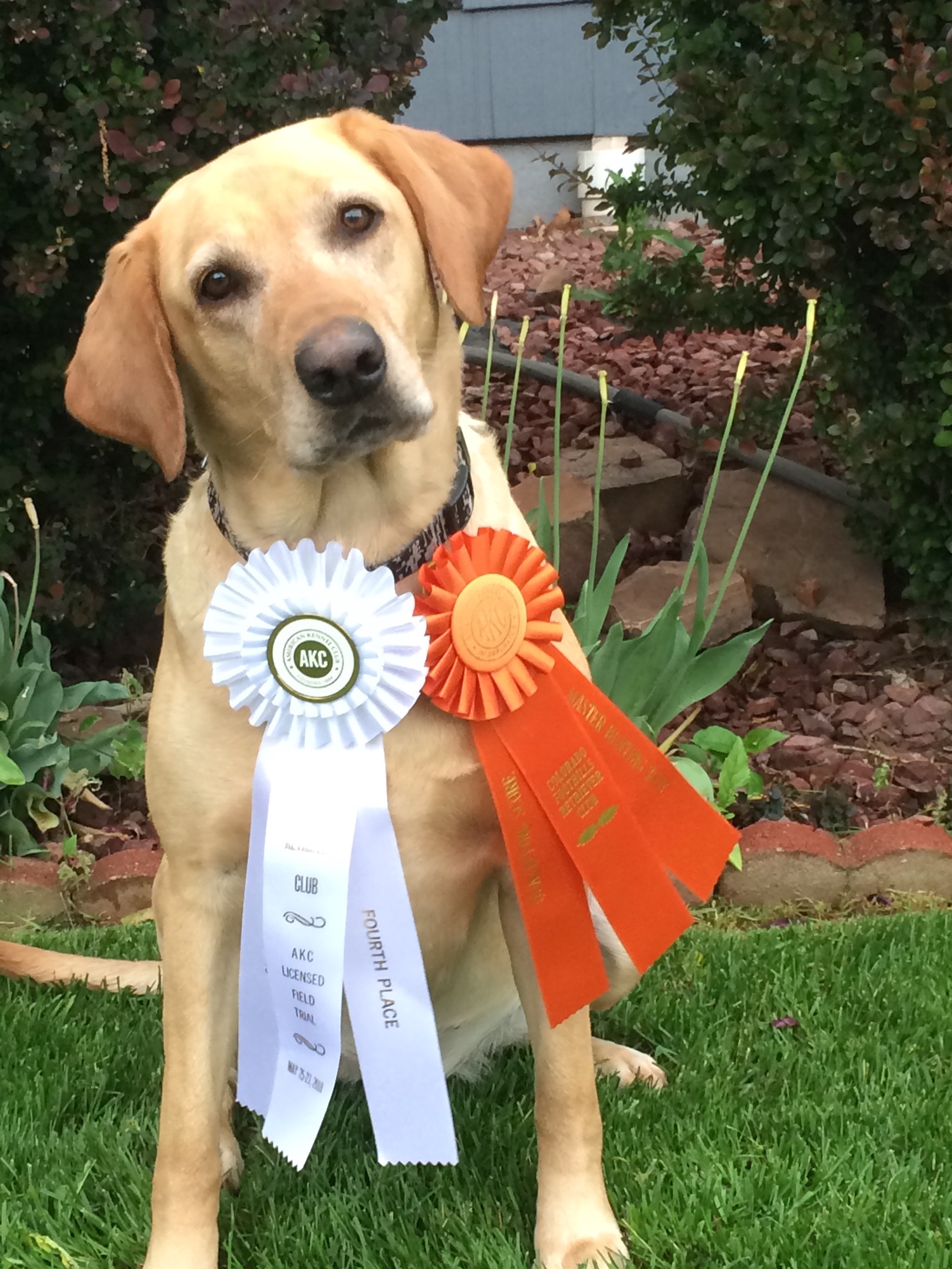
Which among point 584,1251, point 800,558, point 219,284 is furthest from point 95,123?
point 584,1251

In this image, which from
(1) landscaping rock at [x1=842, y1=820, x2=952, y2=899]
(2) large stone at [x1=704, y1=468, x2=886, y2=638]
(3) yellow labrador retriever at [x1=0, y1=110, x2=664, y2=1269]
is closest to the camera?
(3) yellow labrador retriever at [x1=0, y1=110, x2=664, y2=1269]

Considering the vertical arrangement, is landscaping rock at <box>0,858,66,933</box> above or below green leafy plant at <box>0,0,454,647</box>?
below

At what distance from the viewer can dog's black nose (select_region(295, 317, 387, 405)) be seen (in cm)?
164

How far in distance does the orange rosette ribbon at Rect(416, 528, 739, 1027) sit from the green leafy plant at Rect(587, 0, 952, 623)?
175cm

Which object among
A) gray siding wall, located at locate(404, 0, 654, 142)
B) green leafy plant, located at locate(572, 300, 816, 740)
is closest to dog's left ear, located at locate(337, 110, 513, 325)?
green leafy plant, located at locate(572, 300, 816, 740)

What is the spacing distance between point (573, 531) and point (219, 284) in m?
2.35

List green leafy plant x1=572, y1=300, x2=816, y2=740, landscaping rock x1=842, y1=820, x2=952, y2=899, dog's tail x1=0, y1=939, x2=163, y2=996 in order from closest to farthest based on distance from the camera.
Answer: dog's tail x1=0, y1=939, x2=163, y2=996, landscaping rock x1=842, y1=820, x2=952, y2=899, green leafy plant x1=572, y1=300, x2=816, y2=740

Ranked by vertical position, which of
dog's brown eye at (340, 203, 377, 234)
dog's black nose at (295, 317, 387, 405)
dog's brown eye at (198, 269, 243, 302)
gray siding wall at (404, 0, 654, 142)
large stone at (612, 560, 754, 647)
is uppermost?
dog's brown eye at (340, 203, 377, 234)

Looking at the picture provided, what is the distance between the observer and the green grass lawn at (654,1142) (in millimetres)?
1825

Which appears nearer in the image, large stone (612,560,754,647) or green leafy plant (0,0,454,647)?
green leafy plant (0,0,454,647)

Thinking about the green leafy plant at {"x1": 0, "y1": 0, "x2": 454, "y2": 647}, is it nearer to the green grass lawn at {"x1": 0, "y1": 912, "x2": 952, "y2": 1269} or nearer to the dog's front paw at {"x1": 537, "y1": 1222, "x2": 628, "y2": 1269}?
the green grass lawn at {"x1": 0, "y1": 912, "x2": 952, "y2": 1269}

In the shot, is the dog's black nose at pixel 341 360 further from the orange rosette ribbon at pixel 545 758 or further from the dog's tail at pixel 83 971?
the dog's tail at pixel 83 971

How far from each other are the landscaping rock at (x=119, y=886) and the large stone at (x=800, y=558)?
2002mm

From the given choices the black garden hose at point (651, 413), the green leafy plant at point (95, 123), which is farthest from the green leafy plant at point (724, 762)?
the green leafy plant at point (95, 123)
